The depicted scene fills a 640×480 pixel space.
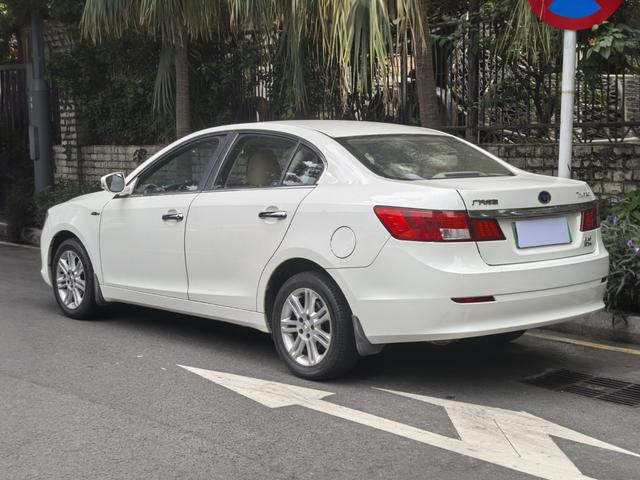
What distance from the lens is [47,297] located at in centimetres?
895

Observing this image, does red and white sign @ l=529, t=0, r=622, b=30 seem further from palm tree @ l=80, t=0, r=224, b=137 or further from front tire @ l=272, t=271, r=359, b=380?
palm tree @ l=80, t=0, r=224, b=137

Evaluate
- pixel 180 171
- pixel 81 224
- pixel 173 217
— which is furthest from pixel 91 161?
pixel 173 217

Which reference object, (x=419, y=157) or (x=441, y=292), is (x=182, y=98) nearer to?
(x=419, y=157)

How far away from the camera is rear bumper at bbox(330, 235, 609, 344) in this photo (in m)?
5.12

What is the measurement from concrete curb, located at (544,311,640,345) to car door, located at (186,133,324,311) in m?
2.53

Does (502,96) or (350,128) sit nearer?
(350,128)

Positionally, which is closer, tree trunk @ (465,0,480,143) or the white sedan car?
the white sedan car

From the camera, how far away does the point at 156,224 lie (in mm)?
6832

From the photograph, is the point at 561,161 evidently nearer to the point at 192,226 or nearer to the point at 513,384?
the point at 513,384

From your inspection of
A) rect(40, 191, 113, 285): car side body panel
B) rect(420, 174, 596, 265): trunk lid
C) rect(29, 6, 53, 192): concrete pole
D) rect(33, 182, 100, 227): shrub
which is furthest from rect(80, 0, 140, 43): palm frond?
rect(420, 174, 596, 265): trunk lid

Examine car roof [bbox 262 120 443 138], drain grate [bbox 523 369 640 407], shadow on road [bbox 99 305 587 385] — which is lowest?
drain grate [bbox 523 369 640 407]

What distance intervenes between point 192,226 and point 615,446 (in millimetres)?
3193

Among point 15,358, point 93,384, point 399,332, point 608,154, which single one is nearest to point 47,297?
point 15,358

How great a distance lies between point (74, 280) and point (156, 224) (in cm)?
132
